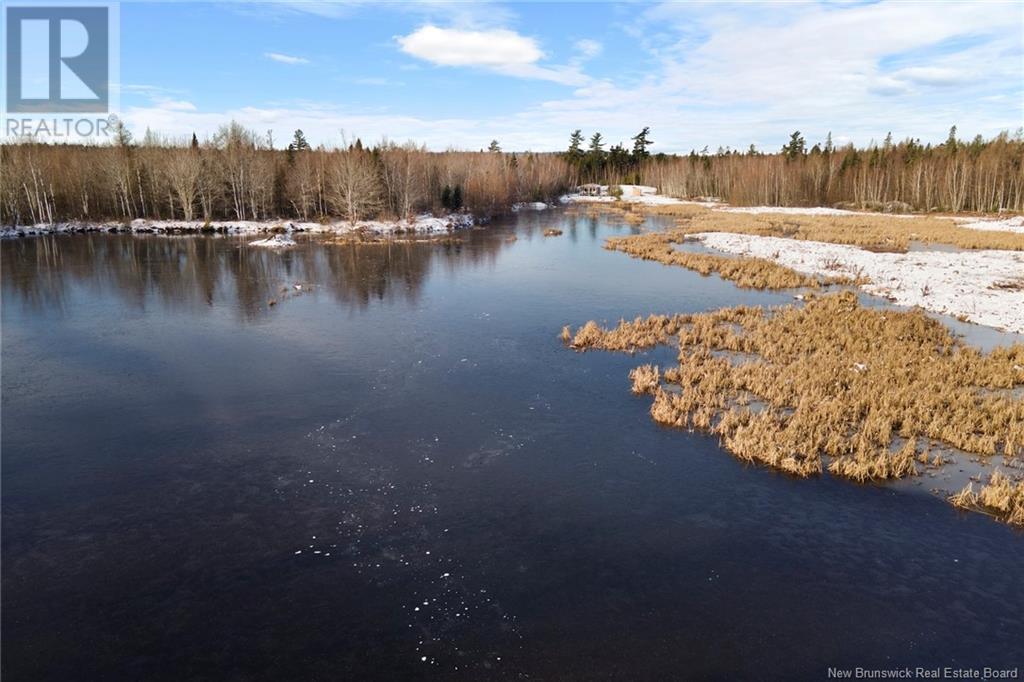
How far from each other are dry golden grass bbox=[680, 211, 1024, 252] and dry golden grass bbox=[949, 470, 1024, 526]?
41.6 meters

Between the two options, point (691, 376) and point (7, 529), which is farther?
point (691, 376)

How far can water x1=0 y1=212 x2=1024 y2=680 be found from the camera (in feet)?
27.3

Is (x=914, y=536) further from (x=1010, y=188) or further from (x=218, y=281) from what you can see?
(x=1010, y=188)

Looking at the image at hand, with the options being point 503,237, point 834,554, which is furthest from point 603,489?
point 503,237

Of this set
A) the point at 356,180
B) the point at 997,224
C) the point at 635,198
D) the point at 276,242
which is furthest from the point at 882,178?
the point at 276,242

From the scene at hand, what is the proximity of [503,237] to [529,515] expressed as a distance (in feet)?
168

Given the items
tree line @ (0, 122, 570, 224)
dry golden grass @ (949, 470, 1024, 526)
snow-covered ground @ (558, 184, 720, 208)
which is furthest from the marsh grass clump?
snow-covered ground @ (558, 184, 720, 208)

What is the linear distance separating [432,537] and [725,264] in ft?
113

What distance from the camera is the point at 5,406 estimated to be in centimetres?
1656

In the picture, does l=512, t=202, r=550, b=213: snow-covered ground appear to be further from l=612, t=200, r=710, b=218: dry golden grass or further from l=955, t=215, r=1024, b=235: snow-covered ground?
l=955, t=215, r=1024, b=235: snow-covered ground

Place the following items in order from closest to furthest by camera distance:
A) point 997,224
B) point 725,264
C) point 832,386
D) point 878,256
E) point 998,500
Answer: point 998,500
point 832,386
point 725,264
point 878,256
point 997,224

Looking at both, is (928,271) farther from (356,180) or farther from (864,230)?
(356,180)

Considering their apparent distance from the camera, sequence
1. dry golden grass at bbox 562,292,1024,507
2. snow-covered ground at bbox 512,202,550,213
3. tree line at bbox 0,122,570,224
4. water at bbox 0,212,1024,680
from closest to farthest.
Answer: water at bbox 0,212,1024,680 → dry golden grass at bbox 562,292,1024,507 → tree line at bbox 0,122,570,224 → snow-covered ground at bbox 512,202,550,213

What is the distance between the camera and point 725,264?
39.3 meters
